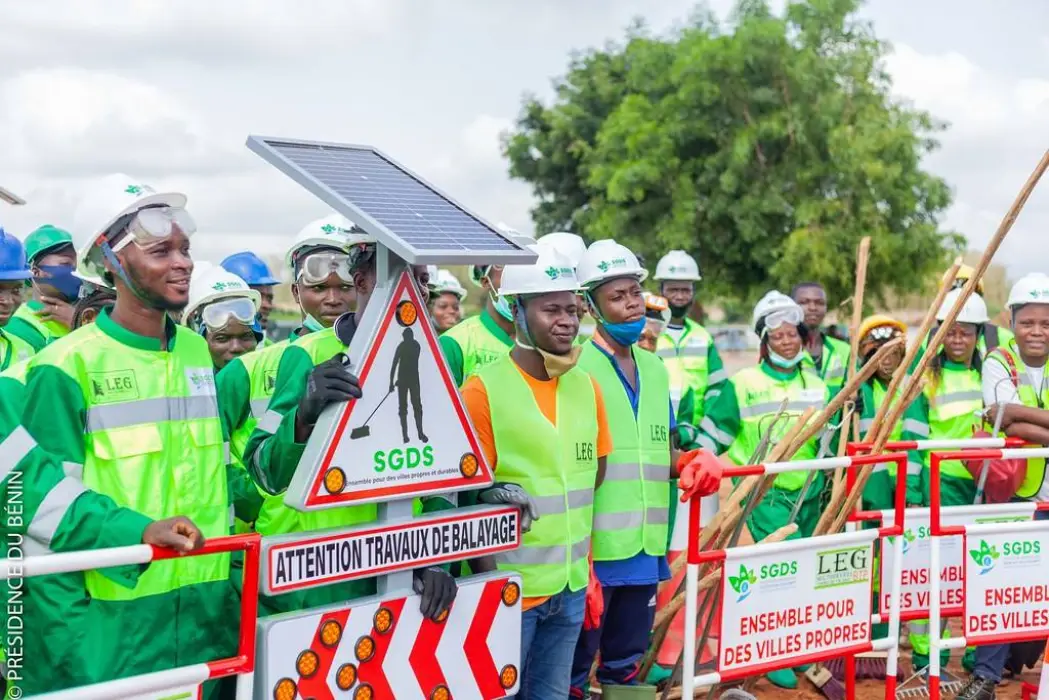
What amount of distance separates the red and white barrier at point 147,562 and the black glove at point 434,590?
1.84ft

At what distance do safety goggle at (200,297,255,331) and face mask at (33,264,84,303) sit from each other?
1.53m

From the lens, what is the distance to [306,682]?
10.7ft

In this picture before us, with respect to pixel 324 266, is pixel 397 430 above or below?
below

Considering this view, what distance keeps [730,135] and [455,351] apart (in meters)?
23.2

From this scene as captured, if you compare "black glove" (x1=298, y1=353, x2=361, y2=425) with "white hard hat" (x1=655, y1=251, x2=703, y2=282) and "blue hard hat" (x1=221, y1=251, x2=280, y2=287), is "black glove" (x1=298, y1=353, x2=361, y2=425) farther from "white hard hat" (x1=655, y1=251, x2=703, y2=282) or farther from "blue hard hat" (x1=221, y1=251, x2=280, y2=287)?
"white hard hat" (x1=655, y1=251, x2=703, y2=282)

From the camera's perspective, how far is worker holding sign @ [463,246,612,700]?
13.9 feet

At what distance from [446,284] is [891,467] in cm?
374

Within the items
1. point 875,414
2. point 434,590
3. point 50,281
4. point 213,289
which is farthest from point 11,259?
point 875,414

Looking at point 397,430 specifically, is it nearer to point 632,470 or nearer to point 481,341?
point 632,470

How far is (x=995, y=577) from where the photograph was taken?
215 inches

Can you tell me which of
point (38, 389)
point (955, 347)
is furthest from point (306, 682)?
point (955, 347)

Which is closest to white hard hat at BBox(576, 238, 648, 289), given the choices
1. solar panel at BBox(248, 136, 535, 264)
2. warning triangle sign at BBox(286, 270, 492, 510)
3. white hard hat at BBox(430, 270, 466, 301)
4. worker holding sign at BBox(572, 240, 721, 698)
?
worker holding sign at BBox(572, 240, 721, 698)

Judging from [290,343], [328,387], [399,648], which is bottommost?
[399,648]

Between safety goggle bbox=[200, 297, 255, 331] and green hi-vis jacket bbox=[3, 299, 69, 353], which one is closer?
safety goggle bbox=[200, 297, 255, 331]
